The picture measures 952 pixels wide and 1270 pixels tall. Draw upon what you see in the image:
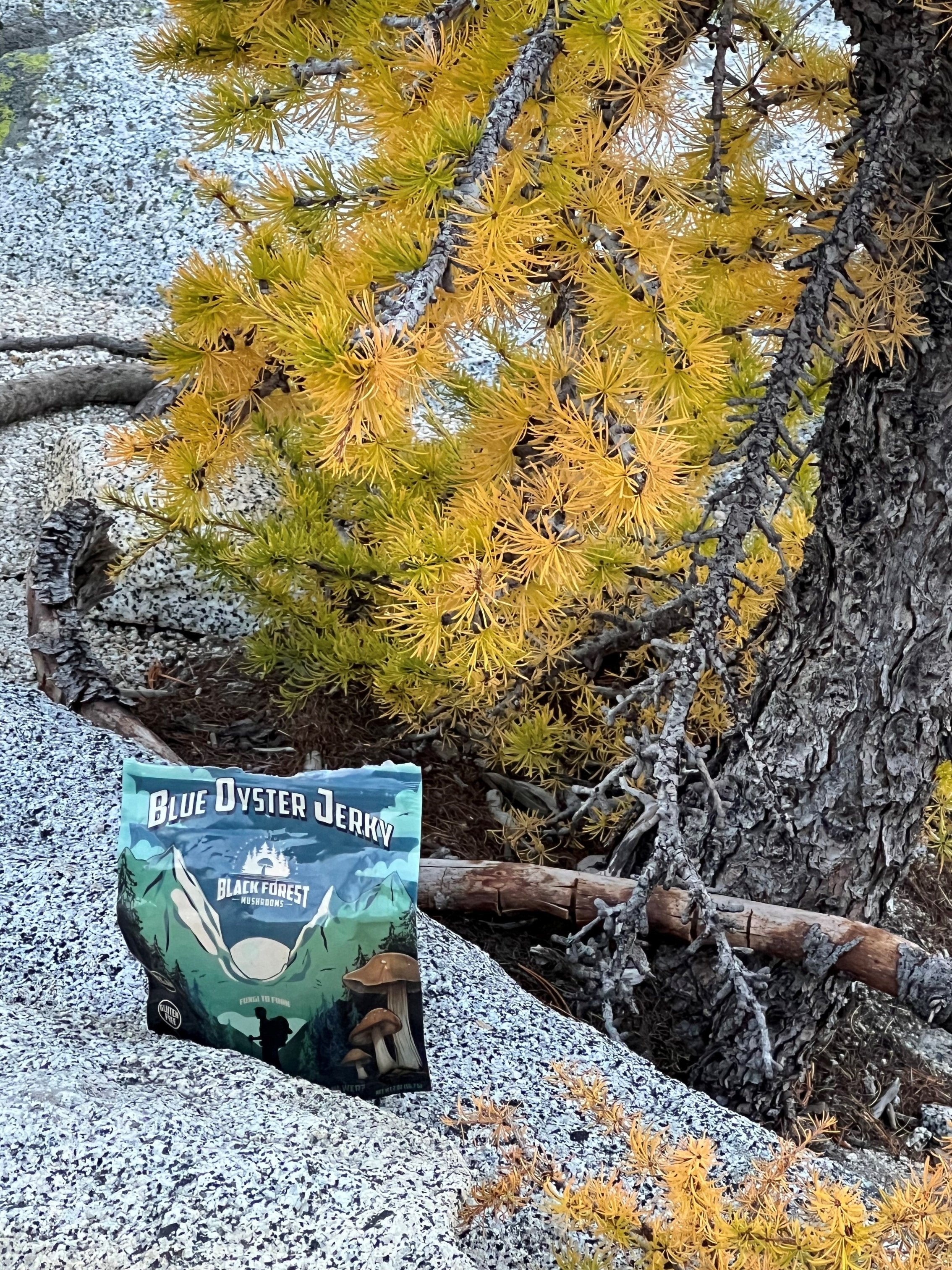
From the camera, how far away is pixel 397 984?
94 cm

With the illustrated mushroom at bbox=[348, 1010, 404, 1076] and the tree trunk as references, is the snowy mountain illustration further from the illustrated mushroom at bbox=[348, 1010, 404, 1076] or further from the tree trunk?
the tree trunk

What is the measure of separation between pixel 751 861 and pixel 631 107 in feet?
2.81

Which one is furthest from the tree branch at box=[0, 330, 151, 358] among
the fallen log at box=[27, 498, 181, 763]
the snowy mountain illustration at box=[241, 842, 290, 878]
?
the snowy mountain illustration at box=[241, 842, 290, 878]

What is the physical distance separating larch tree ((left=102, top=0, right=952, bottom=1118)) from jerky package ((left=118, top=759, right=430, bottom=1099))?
192 mm

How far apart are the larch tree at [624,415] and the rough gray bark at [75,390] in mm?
968

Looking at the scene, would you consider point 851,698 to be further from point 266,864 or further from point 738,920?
point 266,864

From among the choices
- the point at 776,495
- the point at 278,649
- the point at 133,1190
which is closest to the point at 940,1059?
the point at 776,495

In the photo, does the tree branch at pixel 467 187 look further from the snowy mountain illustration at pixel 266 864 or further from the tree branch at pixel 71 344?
the tree branch at pixel 71 344

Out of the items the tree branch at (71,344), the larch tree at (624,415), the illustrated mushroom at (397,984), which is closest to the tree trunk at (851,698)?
the larch tree at (624,415)

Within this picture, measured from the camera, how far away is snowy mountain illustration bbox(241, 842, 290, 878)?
92cm

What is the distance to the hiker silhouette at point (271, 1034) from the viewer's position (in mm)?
944

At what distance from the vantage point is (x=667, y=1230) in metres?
0.80

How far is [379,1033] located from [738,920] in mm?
531

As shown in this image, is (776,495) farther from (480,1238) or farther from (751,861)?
(480,1238)
